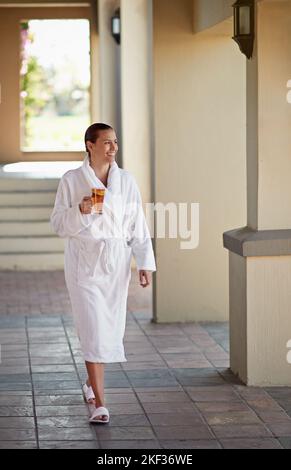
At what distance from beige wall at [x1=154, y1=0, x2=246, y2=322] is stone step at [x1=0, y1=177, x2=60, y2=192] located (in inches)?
207

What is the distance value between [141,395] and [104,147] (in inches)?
63.7

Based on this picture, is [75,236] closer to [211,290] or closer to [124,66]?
[211,290]

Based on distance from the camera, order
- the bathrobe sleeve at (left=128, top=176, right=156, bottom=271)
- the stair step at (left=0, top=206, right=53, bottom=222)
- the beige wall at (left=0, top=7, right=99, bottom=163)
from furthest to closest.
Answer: the beige wall at (left=0, top=7, right=99, bottom=163)
the stair step at (left=0, top=206, right=53, bottom=222)
the bathrobe sleeve at (left=128, top=176, right=156, bottom=271)

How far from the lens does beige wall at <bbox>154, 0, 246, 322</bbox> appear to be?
8.70m

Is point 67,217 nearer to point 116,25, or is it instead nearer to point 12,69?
point 116,25

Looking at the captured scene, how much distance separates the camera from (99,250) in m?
5.82

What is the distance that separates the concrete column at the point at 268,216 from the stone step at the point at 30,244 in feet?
21.3

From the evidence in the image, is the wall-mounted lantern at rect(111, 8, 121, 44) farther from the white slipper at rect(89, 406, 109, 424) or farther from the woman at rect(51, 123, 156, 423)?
the white slipper at rect(89, 406, 109, 424)

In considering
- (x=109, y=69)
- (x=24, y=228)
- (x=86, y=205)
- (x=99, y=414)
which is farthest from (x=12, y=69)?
(x=99, y=414)

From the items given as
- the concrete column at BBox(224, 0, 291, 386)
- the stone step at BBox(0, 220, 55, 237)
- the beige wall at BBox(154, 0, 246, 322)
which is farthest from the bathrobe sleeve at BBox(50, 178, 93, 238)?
the stone step at BBox(0, 220, 55, 237)

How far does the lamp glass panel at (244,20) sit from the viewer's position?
6.48 metres

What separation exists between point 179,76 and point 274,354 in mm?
3081

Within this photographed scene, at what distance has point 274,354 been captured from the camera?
21.6 feet

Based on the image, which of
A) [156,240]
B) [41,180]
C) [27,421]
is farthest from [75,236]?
[41,180]
